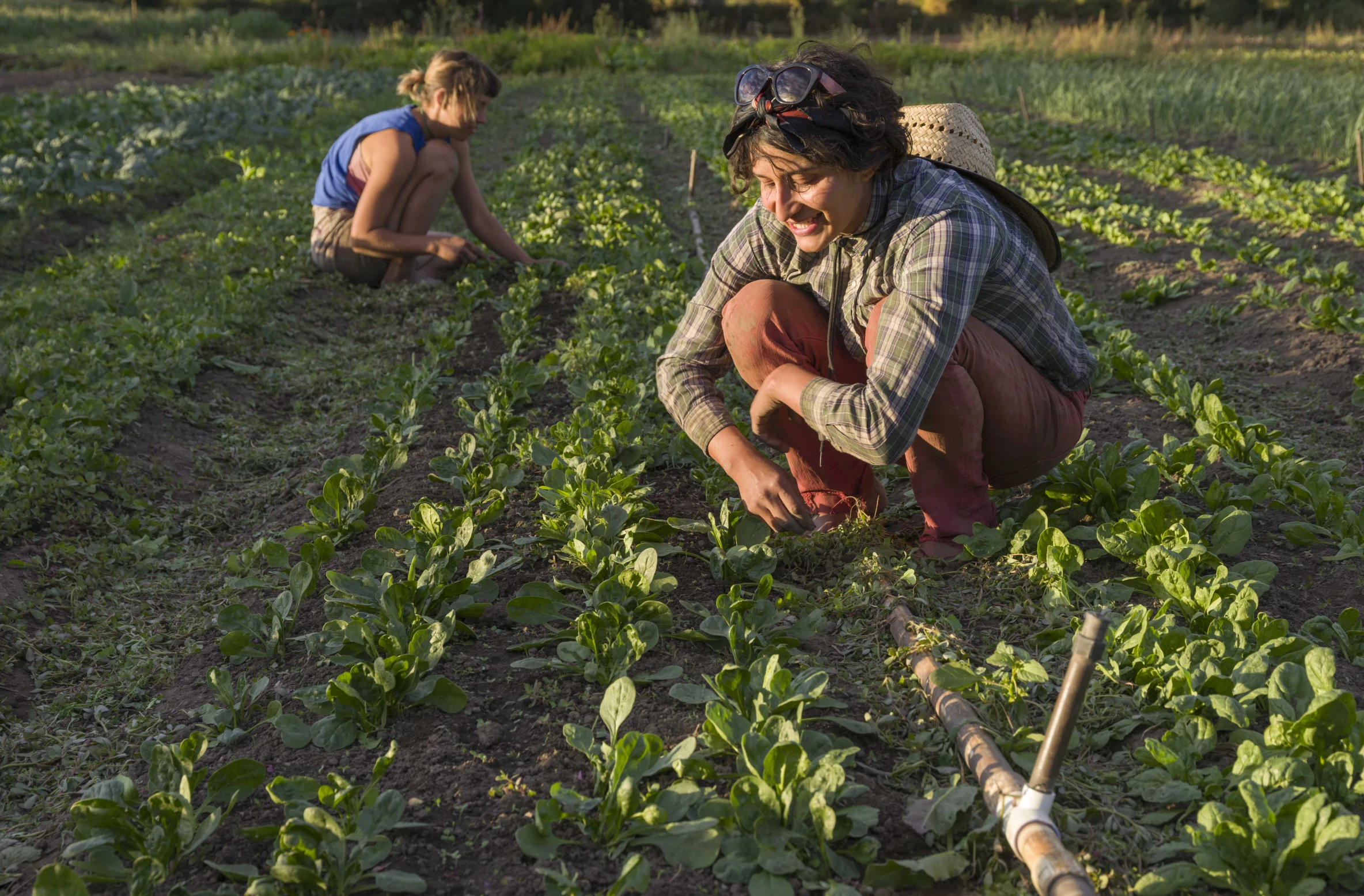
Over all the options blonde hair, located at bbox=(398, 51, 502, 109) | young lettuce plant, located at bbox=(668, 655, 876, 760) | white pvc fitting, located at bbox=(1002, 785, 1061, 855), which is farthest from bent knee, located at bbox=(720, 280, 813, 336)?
blonde hair, located at bbox=(398, 51, 502, 109)

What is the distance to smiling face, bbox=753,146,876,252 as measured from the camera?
8.18 ft

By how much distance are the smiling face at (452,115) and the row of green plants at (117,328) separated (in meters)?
1.32

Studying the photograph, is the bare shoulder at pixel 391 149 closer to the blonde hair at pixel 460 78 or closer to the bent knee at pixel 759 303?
the blonde hair at pixel 460 78

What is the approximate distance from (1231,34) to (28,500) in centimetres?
3577

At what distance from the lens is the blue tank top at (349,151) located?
5.72 meters

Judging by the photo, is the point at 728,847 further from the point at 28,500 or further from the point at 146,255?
the point at 146,255

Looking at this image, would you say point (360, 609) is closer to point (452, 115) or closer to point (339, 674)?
point (339, 674)

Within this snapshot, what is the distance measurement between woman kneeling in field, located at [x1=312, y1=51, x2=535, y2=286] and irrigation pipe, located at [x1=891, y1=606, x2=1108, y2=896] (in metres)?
4.45

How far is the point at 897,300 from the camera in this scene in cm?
254

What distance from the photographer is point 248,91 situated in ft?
47.1

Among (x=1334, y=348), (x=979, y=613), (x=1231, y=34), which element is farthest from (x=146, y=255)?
(x=1231, y=34)

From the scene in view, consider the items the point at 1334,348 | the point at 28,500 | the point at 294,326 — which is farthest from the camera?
the point at 294,326

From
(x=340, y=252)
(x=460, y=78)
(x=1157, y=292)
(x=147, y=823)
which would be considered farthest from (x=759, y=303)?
(x=1157, y=292)

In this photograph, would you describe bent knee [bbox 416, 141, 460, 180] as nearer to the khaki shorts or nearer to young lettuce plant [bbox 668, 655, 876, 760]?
the khaki shorts
